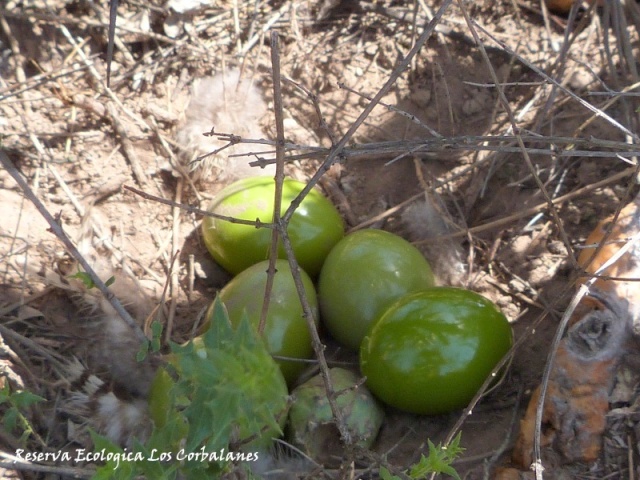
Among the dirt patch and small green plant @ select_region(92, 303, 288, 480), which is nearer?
small green plant @ select_region(92, 303, 288, 480)

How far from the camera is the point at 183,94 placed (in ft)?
9.39

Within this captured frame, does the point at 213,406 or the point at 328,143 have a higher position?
the point at 213,406

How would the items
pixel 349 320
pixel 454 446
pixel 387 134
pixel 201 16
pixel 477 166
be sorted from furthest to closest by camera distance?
pixel 201 16
pixel 387 134
pixel 477 166
pixel 349 320
pixel 454 446

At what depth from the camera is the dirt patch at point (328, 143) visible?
2.25 metres

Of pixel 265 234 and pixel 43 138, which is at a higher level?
pixel 43 138

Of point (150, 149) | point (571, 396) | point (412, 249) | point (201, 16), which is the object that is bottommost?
point (571, 396)

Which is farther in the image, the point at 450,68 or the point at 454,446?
the point at 450,68

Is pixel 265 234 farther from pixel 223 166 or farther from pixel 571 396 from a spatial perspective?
pixel 571 396

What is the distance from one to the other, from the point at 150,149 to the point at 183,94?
0.32m

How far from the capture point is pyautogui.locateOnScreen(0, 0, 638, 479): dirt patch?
7.39ft

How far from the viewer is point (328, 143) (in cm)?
279

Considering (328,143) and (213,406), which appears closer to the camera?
(213,406)

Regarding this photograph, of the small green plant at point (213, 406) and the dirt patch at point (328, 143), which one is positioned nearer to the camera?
the small green plant at point (213, 406)

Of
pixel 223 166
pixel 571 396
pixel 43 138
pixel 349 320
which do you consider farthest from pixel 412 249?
pixel 43 138
